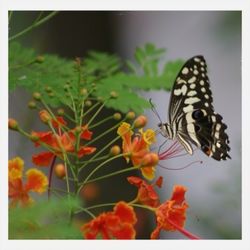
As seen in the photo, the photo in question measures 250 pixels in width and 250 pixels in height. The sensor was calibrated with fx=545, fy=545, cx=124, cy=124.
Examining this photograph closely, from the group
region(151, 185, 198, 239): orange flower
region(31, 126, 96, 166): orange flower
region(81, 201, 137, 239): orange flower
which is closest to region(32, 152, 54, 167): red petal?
region(31, 126, 96, 166): orange flower

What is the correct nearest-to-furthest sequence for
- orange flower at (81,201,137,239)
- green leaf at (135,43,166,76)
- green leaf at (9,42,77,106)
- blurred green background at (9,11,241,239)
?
orange flower at (81,201,137,239) < green leaf at (9,42,77,106) < green leaf at (135,43,166,76) < blurred green background at (9,11,241,239)

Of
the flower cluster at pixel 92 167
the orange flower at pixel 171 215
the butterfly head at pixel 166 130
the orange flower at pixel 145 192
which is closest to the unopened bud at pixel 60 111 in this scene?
the flower cluster at pixel 92 167

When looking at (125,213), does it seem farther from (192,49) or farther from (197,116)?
(192,49)

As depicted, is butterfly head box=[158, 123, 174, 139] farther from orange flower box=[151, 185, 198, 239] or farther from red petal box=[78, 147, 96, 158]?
red petal box=[78, 147, 96, 158]

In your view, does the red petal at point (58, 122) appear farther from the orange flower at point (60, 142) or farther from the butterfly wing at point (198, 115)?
the butterfly wing at point (198, 115)
